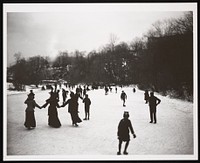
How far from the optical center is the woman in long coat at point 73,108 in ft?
14.2

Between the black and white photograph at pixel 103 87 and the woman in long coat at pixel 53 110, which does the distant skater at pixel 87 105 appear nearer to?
the black and white photograph at pixel 103 87

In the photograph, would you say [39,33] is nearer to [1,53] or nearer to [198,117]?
[1,53]

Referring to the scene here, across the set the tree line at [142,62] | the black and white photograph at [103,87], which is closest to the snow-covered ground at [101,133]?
the black and white photograph at [103,87]

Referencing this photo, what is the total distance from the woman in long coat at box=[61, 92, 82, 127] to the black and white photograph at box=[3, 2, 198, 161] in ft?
0.05

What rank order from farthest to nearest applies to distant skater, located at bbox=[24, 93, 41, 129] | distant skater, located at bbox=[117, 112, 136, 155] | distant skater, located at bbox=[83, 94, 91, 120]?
Answer: 1. distant skater, located at bbox=[83, 94, 91, 120]
2. distant skater, located at bbox=[24, 93, 41, 129]
3. distant skater, located at bbox=[117, 112, 136, 155]

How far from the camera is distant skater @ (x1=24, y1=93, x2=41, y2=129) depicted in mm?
4266

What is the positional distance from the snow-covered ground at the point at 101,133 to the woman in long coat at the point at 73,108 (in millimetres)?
66

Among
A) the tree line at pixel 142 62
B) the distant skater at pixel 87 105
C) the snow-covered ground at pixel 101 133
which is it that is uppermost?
the tree line at pixel 142 62

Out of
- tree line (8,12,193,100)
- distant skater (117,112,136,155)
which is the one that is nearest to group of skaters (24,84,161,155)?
Answer: distant skater (117,112,136,155)

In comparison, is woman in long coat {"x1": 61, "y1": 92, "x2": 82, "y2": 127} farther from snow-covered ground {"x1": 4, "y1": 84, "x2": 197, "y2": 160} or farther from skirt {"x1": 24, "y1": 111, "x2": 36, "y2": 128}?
skirt {"x1": 24, "y1": 111, "x2": 36, "y2": 128}

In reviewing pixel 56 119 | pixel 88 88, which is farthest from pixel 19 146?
pixel 88 88

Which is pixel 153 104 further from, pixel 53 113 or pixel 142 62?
pixel 53 113

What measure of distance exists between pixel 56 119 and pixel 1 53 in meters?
1.35

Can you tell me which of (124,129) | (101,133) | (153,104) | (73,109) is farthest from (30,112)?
(153,104)
